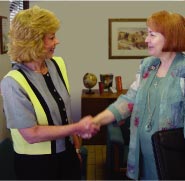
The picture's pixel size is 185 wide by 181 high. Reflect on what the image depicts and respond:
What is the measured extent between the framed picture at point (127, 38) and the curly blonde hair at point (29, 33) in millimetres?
2930

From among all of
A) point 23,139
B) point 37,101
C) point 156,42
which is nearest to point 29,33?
point 37,101

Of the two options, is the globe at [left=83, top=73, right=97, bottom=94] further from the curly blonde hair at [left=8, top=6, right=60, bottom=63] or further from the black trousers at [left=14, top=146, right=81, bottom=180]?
the curly blonde hair at [left=8, top=6, right=60, bottom=63]

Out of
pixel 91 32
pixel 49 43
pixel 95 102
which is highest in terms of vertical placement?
pixel 91 32

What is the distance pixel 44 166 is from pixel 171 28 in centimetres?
97

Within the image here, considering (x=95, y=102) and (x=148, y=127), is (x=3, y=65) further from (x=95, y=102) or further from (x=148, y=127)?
(x=148, y=127)

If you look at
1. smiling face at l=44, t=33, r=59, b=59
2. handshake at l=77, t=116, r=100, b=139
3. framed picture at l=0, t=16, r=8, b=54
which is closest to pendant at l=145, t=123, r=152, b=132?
handshake at l=77, t=116, r=100, b=139

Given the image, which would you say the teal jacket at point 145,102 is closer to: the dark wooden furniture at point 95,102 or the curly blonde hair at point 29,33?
the curly blonde hair at point 29,33

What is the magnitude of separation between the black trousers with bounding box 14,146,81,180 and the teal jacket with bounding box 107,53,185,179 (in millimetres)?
359

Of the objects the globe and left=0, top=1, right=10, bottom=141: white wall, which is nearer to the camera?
left=0, top=1, right=10, bottom=141: white wall

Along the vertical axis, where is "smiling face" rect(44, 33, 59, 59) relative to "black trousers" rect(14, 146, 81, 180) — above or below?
above

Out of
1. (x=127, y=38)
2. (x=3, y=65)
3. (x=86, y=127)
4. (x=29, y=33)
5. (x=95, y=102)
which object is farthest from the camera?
(x=127, y=38)

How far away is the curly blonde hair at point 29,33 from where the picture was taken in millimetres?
1577

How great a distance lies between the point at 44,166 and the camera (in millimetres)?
1695

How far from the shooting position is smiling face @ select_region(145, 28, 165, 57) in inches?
65.7
